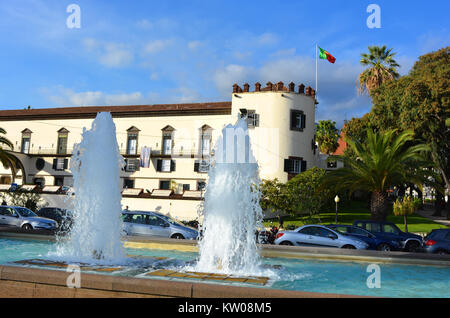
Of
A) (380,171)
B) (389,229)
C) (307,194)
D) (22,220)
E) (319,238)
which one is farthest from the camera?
(307,194)

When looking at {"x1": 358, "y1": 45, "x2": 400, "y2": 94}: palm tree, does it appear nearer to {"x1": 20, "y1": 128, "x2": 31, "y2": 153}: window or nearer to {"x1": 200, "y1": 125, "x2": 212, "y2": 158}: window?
{"x1": 200, "y1": 125, "x2": 212, "y2": 158}: window

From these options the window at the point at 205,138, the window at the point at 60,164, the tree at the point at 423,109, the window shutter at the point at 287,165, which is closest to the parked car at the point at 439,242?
the tree at the point at 423,109

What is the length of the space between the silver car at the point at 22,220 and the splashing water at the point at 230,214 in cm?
1355

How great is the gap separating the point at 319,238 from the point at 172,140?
30.8 m

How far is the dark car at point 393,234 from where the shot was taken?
672 inches

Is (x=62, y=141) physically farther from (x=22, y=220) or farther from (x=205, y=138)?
(x=22, y=220)

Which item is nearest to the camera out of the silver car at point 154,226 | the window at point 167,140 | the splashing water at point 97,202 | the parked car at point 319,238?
the splashing water at point 97,202

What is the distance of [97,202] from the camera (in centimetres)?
1084

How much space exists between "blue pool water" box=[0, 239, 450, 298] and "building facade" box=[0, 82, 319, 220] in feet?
78.3

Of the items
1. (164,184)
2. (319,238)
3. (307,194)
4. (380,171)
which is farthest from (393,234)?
(164,184)

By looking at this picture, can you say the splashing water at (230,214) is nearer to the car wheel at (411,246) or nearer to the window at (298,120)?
the car wheel at (411,246)

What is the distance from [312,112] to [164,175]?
18128mm
